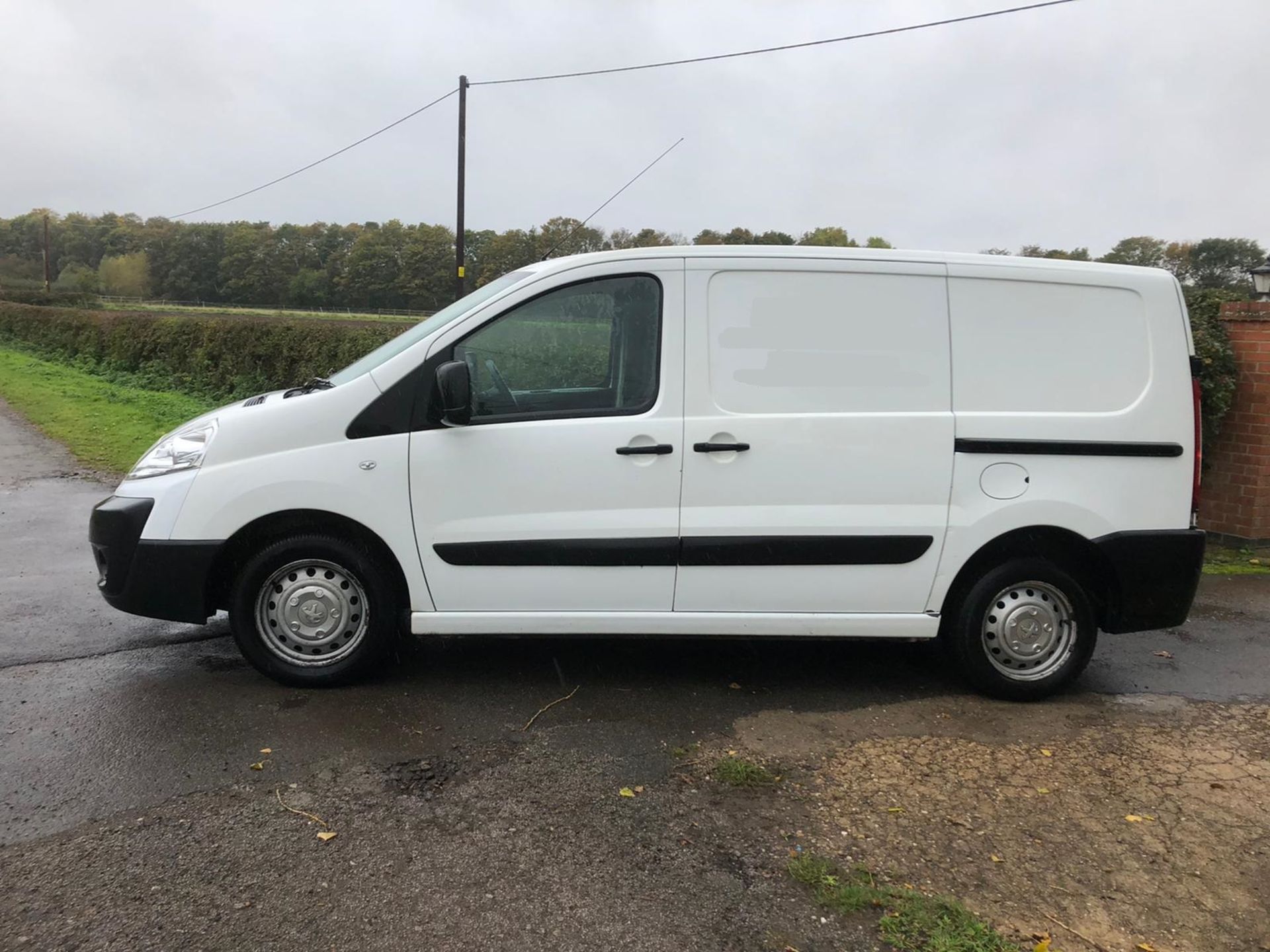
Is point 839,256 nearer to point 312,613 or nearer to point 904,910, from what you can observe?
point 904,910

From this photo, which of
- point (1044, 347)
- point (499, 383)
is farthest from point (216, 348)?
point (1044, 347)

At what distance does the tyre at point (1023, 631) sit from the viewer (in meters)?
4.32

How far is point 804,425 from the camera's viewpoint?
409cm

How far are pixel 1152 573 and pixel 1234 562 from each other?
13.5 ft

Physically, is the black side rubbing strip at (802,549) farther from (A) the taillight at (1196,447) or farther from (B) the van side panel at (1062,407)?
(A) the taillight at (1196,447)

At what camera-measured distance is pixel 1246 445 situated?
774cm

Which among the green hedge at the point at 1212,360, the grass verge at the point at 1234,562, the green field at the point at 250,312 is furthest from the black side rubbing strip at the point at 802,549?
the green field at the point at 250,312

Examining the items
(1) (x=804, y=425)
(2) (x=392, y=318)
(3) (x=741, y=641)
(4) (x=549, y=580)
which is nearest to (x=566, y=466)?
(4) (x=549, y=580)

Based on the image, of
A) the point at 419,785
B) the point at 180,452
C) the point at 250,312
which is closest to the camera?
the point at 419,785

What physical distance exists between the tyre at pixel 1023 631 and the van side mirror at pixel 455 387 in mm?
2433

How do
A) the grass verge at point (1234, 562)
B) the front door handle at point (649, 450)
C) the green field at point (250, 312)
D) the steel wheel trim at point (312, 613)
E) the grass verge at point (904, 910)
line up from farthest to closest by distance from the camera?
the green field at point (250, 312) < the grass verge at point (1234, 562) < the steel wheel trim at point (312, 613) < the front door handle at point (649, 450) < the grass verge at point (904, 910)

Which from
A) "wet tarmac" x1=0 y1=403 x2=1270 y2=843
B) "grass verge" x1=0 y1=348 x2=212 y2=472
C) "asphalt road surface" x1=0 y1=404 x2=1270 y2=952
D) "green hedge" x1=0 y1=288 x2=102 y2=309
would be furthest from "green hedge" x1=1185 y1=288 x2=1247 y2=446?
"green hedge" x1=0 y1=288 x2=102 y2=309

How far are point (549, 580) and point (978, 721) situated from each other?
202cm

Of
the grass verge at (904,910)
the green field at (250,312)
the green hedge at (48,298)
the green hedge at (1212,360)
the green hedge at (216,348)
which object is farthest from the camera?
the green hedge at (48,298)
